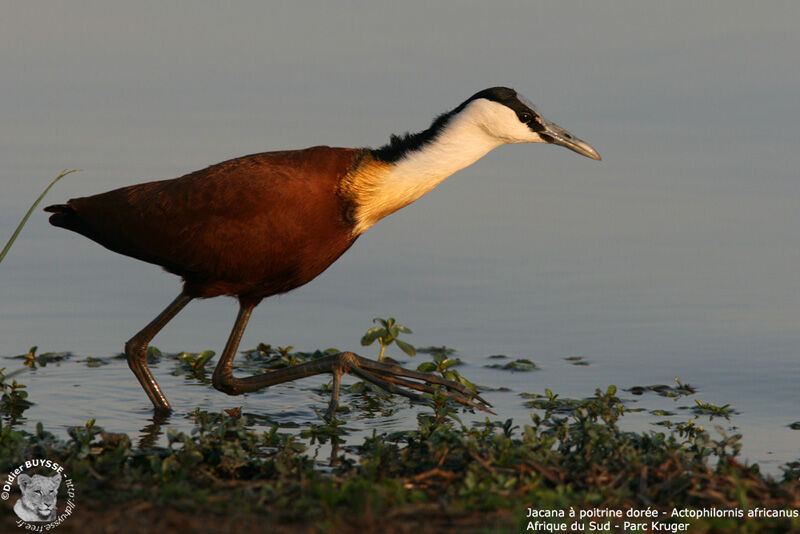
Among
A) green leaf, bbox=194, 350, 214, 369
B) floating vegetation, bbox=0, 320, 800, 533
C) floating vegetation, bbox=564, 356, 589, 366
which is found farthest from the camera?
floating vegetation, bbox=564, 356, 589, 366

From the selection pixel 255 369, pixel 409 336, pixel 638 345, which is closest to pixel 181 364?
pixel 255 369

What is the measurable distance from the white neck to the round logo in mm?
2588

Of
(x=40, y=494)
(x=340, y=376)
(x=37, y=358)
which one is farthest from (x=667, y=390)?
(x=40, y=494)

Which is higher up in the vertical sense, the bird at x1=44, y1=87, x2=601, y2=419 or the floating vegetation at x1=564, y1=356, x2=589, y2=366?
the bird at x1=44, y1=87, x2=601, y2=419

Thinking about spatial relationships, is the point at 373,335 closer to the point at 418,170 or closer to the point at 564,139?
the point at 418,170

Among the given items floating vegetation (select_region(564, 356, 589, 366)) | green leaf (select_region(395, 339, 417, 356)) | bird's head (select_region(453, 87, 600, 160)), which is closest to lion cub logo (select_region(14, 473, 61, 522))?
green leaf (select_region(395, 339, 417, 356))

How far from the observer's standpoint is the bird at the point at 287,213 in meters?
6.72

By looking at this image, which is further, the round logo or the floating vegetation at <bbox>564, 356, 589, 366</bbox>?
the floating vegetation at <bbox>564, 356, 589, 366</bbox>

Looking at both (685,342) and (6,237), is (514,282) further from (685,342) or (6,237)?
(6,237)

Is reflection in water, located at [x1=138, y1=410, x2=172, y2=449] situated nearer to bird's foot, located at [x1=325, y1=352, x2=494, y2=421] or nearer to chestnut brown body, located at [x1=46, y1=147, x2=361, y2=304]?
chestnut brown body, located at [x1=46, y1=147, x2=361, y2=304]

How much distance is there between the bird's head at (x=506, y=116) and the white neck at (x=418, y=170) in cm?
5

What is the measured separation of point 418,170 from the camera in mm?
6926

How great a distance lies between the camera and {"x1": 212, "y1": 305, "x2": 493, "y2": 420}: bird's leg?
671cm

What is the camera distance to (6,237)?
974cm
